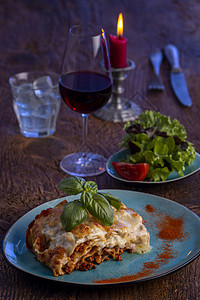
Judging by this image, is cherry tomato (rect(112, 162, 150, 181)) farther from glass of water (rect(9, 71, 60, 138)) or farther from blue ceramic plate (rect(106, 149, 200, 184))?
glass of water (rect(9, 71, 60, 138))

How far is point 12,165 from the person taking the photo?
1.72 meters

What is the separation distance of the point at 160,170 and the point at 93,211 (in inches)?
18.3

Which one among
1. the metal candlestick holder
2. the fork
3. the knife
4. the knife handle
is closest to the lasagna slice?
the metal candlestick holder

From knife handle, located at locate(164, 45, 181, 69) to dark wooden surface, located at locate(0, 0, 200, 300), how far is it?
0.05 meters

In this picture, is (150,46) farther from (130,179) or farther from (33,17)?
(130,179)

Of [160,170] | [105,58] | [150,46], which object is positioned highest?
[105,58]


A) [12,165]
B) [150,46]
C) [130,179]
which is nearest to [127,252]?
[130,179]

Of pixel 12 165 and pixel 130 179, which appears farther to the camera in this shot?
pixel 12 165

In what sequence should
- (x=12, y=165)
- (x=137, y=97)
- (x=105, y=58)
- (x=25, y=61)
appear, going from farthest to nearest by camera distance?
(x=25, y=61) < (x=137, y=97) < (x=12, y=165) < (x=105, y=58)

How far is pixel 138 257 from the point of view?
3.82 feet

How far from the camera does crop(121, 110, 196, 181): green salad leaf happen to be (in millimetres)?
1554

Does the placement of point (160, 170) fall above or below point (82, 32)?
below

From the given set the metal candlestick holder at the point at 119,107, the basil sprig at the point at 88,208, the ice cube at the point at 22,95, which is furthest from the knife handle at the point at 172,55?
the basil sprig at the point at 88,208

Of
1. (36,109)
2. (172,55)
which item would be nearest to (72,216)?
(36,109)
